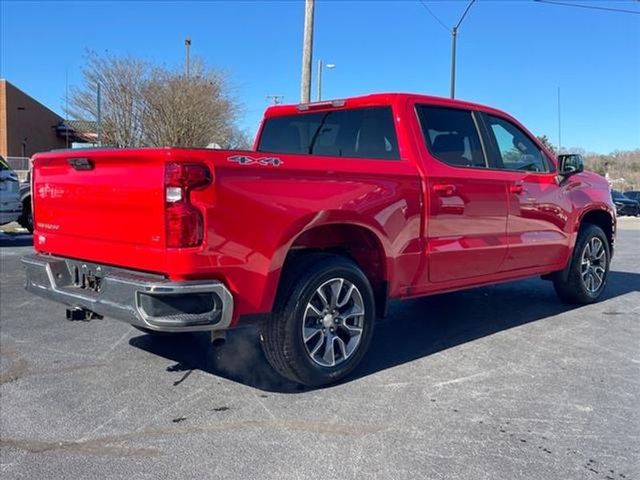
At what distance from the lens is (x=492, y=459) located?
10.3ft

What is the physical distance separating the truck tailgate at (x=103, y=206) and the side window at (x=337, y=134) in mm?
2020

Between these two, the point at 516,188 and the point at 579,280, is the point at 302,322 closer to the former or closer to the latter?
the point at 516,188

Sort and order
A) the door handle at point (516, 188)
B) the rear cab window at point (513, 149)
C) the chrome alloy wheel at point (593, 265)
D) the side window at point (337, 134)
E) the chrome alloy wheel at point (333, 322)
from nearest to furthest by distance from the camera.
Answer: the chrome alloy wheel at point (333, 322), the side window at point (337, 134), the door handle at point (516, 188), the rear cab window at point (513, 149), the chrome alloy wheel at point (593, 265)

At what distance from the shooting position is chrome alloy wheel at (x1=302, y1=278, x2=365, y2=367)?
4.06 metres

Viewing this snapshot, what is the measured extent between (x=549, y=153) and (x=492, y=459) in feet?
12.9

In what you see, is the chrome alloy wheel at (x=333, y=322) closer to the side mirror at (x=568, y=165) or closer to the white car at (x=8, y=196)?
the side mirror at (x=568, y=165)

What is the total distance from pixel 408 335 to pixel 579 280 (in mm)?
2260

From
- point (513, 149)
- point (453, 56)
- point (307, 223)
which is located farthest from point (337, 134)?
point (453, 56)

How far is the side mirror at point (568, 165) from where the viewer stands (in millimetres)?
6105

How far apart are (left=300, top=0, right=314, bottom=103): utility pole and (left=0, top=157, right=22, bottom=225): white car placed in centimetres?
648

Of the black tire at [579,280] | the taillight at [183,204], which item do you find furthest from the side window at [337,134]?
the black tire at [579,280]

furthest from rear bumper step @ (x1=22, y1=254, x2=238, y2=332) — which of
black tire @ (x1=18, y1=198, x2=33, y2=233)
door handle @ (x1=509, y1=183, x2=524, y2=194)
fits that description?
black tire @ (x1=18, y1=198, x2=33, y2=233)

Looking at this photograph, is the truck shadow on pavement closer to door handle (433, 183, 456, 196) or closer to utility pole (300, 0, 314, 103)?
door handle (433, 183, 456, 196)

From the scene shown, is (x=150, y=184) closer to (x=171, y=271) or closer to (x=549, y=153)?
(x=171, y=271)
